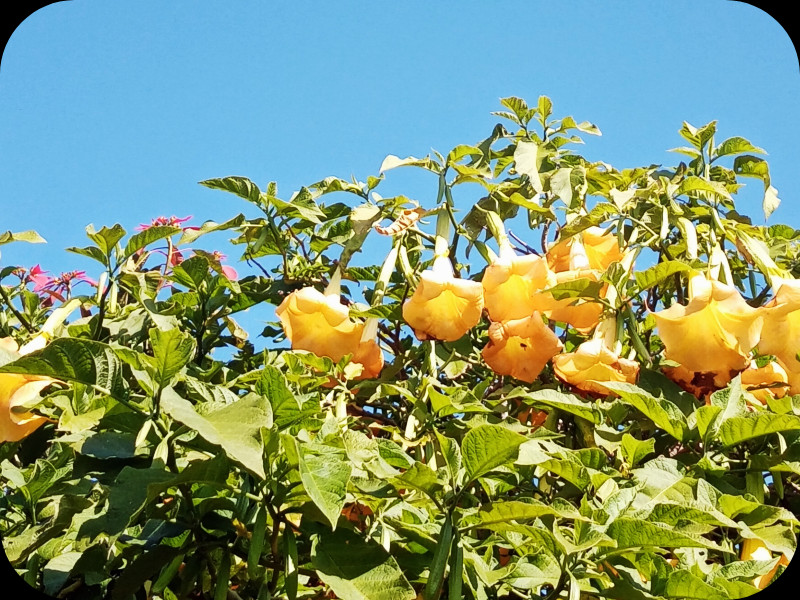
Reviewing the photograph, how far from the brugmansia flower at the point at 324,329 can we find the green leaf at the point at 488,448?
724mm

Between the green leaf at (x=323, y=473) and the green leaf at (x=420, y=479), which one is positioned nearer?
the green leaf at (x=323, y=473)

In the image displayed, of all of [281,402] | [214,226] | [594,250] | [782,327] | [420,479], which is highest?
[214,226]

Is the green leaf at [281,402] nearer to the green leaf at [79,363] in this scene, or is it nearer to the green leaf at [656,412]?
the green leaf at [79,363]

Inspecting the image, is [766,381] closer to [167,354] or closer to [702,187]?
[702,187]

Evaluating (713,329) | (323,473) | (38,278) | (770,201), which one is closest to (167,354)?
(323,473)

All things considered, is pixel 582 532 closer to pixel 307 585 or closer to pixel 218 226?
pixel 307 585

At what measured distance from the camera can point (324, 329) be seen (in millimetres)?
1742

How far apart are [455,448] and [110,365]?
0.43 meters

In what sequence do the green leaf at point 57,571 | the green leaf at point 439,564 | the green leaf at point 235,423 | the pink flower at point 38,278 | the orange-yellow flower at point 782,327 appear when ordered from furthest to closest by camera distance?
the pink flower at point 38,278, the orange-yellow flower at point 782,327, the green leaf at point 57,571, the green leaf at point 439,564, the green leaf at point 235,423

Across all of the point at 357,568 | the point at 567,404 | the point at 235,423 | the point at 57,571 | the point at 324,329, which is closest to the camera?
the point at 235,423

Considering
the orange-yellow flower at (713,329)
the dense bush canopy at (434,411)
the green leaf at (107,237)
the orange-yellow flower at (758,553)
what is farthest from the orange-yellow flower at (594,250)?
the green leaf at (107,237)

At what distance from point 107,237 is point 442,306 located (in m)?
0.64

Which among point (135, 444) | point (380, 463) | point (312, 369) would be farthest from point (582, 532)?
point (312, 369)

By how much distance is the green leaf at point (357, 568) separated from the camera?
102cm
